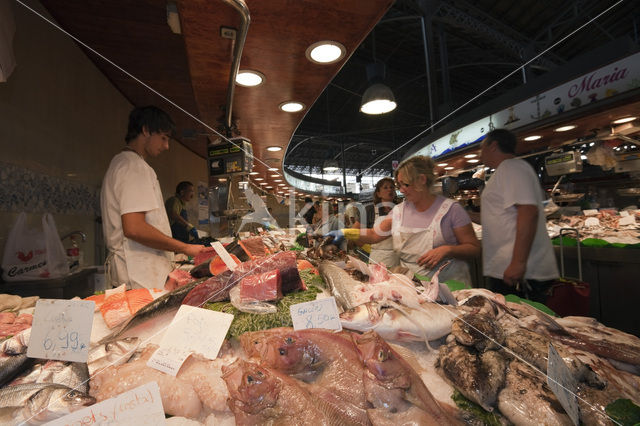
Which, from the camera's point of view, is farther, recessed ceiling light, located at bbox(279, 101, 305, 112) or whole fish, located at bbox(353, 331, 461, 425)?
recessed ceiling light, located at bbox(279, 101, 305, 112)

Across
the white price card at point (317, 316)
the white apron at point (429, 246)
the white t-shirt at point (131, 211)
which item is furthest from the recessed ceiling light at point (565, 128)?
the white t-shirt at point (131, 211)

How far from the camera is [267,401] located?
87cm

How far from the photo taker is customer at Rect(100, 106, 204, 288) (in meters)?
2.20

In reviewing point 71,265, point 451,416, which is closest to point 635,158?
point 451,416

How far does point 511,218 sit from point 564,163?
5.08 meters

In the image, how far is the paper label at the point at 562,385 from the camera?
74 centimetres

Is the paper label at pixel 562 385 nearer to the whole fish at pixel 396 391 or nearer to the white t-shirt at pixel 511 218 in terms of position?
the whole fish at pixel 396 391

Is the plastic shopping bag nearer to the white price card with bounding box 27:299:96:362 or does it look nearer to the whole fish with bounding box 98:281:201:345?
the whole fish with bounding box 98:281:201:345

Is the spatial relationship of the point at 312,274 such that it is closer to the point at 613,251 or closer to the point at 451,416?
the point at 451,416

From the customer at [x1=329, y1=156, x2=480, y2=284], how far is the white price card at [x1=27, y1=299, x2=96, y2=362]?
222cm

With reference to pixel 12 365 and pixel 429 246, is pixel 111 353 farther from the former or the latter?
A: pixel 429 246

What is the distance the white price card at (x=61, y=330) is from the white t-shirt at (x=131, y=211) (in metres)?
1.39

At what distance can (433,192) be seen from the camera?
292 centimetres

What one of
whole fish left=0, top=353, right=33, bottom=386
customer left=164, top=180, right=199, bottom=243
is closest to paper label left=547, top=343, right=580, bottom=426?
whole fish left=0, top=353, right=33, bottom=386
